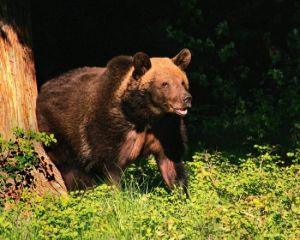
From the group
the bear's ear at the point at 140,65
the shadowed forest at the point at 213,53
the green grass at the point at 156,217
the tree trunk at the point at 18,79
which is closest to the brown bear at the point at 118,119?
the bear's ear at the point at 140,65

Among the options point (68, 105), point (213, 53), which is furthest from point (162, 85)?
point (213, 53)

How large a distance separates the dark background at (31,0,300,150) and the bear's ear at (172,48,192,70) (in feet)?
7.39

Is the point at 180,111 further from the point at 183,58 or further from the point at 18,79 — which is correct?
the point at 18,79

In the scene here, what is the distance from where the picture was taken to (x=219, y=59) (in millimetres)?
11383

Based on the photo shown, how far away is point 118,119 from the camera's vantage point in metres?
7.68

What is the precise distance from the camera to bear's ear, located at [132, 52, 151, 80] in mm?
7684

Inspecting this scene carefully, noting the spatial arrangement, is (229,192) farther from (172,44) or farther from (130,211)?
(172,44)

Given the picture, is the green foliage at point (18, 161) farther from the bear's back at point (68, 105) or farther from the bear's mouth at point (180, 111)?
the bear's mouth at point (180, 111)

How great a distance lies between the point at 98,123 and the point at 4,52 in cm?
122

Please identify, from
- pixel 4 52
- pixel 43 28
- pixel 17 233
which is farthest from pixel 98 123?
pixel 43 28

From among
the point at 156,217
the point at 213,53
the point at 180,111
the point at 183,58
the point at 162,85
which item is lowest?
the point at 213,53

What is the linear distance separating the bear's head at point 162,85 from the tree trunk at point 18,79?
1.12 metres

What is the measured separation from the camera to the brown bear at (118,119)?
768cm

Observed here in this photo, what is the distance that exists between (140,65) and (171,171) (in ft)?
3.83
